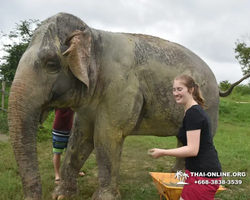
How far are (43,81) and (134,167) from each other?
2686 mm

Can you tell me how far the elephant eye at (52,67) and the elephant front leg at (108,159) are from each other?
2.12 feet

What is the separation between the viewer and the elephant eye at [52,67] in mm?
2176

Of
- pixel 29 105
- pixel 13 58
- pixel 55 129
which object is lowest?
pixel 55 129

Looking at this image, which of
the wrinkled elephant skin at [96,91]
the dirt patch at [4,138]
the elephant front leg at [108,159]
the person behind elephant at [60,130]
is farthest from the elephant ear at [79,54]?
the dirt patch at [4,138]

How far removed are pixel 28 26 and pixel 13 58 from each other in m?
2.00

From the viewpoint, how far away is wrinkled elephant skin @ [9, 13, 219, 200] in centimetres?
206

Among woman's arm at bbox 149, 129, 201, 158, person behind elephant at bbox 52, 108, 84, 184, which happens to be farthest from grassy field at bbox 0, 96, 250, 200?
woman's arm at bbox 149, 129, 201, 158

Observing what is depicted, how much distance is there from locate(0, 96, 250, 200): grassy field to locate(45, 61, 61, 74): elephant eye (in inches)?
57.1

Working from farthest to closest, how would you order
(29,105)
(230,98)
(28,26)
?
1. (230,98)
2. (28,26)
3. (29,105)

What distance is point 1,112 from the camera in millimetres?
7934

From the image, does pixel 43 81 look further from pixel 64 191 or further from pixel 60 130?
pixel 60 130

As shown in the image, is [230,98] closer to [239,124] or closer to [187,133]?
[239,124]

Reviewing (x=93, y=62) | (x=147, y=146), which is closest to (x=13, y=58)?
(x=147, y=146)

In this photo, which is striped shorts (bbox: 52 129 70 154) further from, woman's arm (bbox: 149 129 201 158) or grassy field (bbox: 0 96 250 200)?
woman's arm (bbox: 149 129 201 158)
